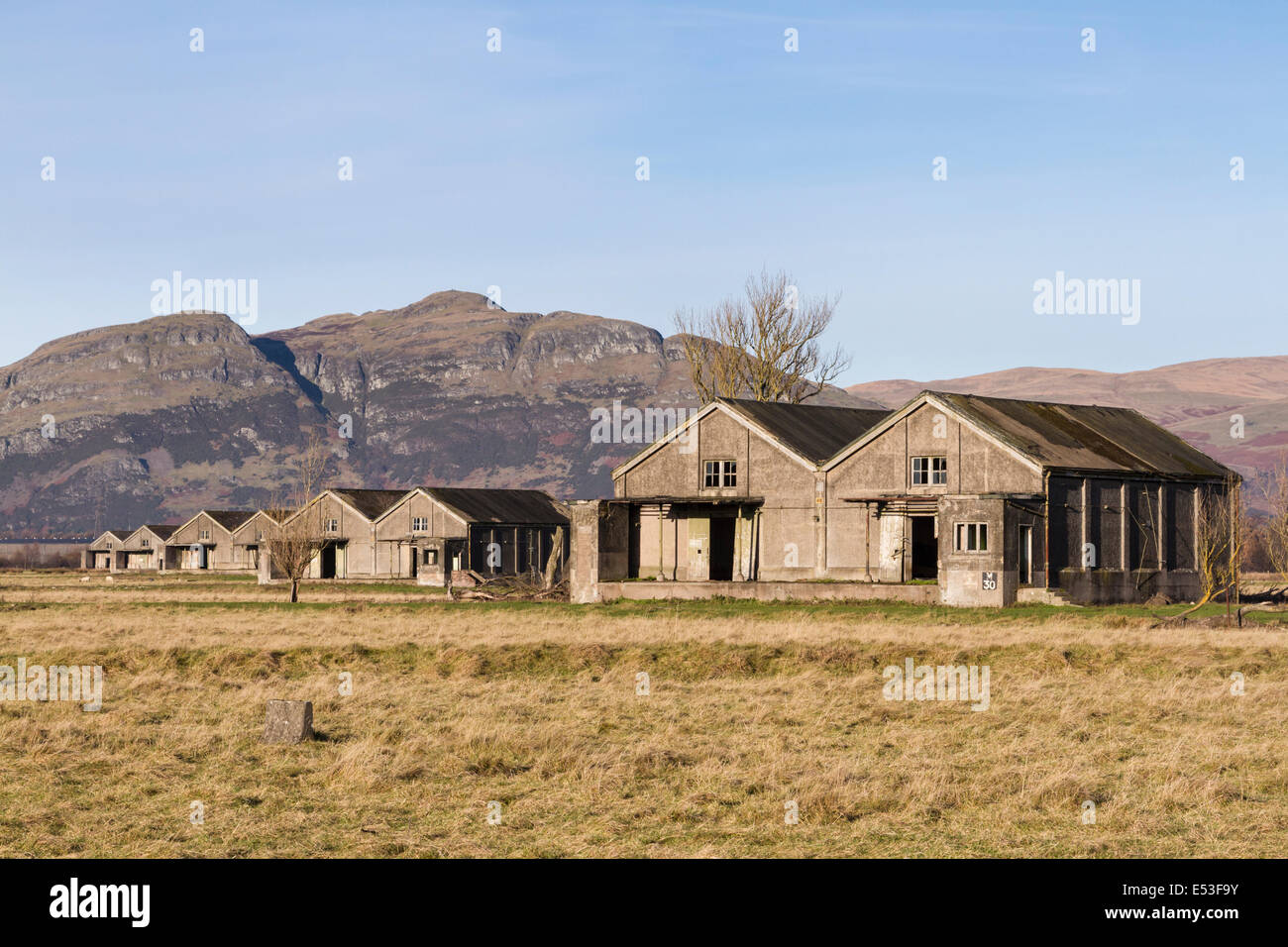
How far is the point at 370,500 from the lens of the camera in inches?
3563

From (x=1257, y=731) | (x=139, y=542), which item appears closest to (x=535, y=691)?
(x=1257, y=731)

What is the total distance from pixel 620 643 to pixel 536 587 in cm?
2876

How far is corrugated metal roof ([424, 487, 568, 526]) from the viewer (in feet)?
276

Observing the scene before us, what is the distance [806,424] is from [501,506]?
3428 centimetres

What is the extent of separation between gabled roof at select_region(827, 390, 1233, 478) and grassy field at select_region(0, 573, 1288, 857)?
1310cm

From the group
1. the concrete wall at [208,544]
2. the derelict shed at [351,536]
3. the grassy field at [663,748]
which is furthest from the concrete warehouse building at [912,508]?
the concrete wall at [208,544]

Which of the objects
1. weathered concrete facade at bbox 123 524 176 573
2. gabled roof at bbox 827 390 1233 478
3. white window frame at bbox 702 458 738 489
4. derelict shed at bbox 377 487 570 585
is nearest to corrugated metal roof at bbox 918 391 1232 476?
gabled roof at bbox 827 390 1233 478

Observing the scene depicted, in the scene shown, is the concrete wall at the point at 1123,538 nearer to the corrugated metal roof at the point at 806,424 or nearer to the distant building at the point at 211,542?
the corrugated metal roof at the point at 806,424

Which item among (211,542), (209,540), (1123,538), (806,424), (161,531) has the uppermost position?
(806,424)

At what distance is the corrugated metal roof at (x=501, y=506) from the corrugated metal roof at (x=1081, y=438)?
125 feet

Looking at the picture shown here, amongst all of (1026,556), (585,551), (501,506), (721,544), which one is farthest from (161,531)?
(1026,556)

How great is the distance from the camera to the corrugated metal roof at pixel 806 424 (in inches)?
2104

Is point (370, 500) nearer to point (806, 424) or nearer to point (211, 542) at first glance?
point (211, 542)

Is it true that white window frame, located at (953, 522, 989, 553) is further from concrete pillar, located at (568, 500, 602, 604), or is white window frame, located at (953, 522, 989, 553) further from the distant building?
the distant building
